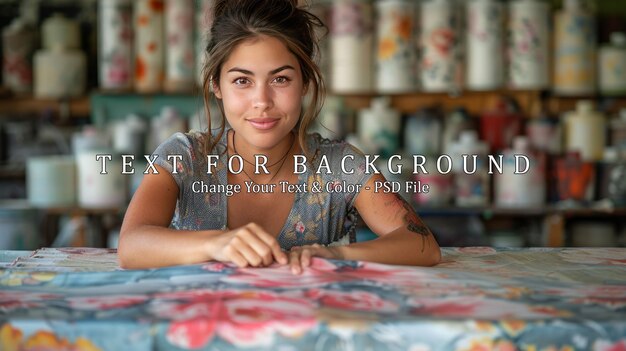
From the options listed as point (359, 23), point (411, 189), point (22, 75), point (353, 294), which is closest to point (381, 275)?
point (353, 294)

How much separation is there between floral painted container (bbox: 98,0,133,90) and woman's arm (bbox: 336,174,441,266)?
167 centimetres

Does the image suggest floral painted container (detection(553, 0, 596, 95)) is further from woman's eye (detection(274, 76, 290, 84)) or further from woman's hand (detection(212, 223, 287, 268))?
woman's hand (detection(212, 223, 287, 268))

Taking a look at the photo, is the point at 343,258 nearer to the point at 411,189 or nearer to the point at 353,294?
the point at 353,294

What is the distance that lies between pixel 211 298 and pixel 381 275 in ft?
0.75

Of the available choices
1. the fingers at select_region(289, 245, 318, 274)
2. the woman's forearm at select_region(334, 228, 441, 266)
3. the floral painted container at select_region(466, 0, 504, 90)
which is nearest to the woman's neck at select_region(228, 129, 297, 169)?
the woman's forearm at select_region(334, 228, 441, 266)

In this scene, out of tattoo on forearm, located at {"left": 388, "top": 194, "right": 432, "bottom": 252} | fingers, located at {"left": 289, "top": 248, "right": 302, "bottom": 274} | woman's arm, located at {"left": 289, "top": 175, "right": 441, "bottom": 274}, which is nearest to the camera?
fingers, located at {"left": 289, "top": 248, "right": 302, "bottom": 274}

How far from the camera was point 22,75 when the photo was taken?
2971 mm

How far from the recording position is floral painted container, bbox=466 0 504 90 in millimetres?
2775

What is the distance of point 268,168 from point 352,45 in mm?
1398

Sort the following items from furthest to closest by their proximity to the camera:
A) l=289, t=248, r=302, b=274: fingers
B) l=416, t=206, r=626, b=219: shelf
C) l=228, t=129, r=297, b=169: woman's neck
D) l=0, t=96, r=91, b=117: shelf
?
l=0, t=96, r=91, b=117: shelf, l=416, t=206, r=626, b=219: shelf, l=228, t=129, r=297, b=169: woman's neck, l=289, t=248, r=302, b=274: fingers

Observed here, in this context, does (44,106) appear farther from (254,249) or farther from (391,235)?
(254,249)

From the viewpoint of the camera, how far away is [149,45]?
290 centimetres

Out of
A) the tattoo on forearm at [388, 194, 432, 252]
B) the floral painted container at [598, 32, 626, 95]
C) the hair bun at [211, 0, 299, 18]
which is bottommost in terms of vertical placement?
the tattoo on forearm at [388, 194, 432, 252]

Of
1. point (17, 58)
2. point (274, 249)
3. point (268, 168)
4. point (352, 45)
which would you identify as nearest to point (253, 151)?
point (268, 168)
